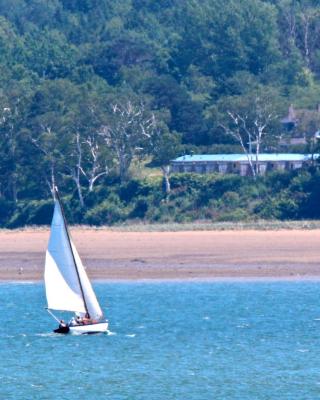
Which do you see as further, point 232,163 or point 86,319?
point 232,163

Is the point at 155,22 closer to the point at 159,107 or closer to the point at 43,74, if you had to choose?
the point at 43,74

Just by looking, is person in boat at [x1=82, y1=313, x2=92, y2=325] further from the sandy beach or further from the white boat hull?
the sandy beach

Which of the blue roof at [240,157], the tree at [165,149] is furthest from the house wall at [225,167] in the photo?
the tree at [165,149]

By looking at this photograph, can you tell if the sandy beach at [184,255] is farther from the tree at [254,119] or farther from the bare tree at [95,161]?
the tree at [254,119]

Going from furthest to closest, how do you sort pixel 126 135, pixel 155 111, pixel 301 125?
pixel 301 125 → pixel 155 111 → pixel 126 135

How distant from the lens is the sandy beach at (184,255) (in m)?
55.7

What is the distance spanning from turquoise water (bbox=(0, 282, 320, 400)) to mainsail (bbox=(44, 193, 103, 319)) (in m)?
1.18

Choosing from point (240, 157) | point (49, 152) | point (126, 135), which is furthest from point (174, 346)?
A: point (240, 157)

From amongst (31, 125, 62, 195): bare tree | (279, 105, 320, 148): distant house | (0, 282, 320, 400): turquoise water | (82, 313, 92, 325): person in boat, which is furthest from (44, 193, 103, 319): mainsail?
(279, 105, 320, 148): distant house

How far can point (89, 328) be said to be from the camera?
43.6 m

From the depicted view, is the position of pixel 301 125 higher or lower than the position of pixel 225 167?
higher

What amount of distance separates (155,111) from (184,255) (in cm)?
3599

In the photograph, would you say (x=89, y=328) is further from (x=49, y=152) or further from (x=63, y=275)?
(x=49, y=152)

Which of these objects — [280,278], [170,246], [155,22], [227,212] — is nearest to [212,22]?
[155,22]
